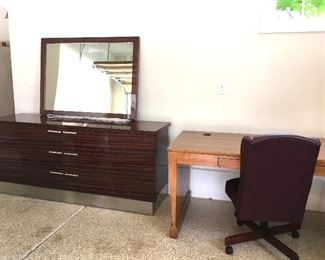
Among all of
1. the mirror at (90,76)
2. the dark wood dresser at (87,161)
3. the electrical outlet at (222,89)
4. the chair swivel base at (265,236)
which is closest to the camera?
the chair swivel base at (265,236)

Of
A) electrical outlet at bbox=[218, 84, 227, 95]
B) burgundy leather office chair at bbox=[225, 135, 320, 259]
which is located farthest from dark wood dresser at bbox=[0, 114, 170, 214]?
burgundy leather office chair at bbox=[225, 135, 320, 259]

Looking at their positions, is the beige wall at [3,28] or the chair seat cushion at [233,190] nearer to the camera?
the chair seat cushion at [233,190]

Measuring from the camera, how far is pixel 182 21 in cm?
285

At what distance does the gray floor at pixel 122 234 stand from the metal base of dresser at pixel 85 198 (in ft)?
0.19

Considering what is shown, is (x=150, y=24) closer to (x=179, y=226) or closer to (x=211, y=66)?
(x=211, y=66)

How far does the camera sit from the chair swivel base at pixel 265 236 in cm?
206

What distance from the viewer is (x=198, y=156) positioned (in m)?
2.19

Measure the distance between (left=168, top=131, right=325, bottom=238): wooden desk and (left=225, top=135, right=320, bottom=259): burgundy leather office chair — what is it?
16 cm

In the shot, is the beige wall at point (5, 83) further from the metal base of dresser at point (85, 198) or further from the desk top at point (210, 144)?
the desk top at point (210, 144)

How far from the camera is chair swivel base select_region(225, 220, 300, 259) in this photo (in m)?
2.06

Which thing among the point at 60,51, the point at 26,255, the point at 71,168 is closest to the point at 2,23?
the point at 60,51

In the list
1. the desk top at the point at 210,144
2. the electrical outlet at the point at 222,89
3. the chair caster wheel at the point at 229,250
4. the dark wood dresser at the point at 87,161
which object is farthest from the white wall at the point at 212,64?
the chair caster wheel at the point at 229,250

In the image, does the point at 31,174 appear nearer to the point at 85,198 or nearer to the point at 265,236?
the point at 85,198

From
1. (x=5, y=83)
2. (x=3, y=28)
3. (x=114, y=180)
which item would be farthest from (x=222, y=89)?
(x=3, y=28)
